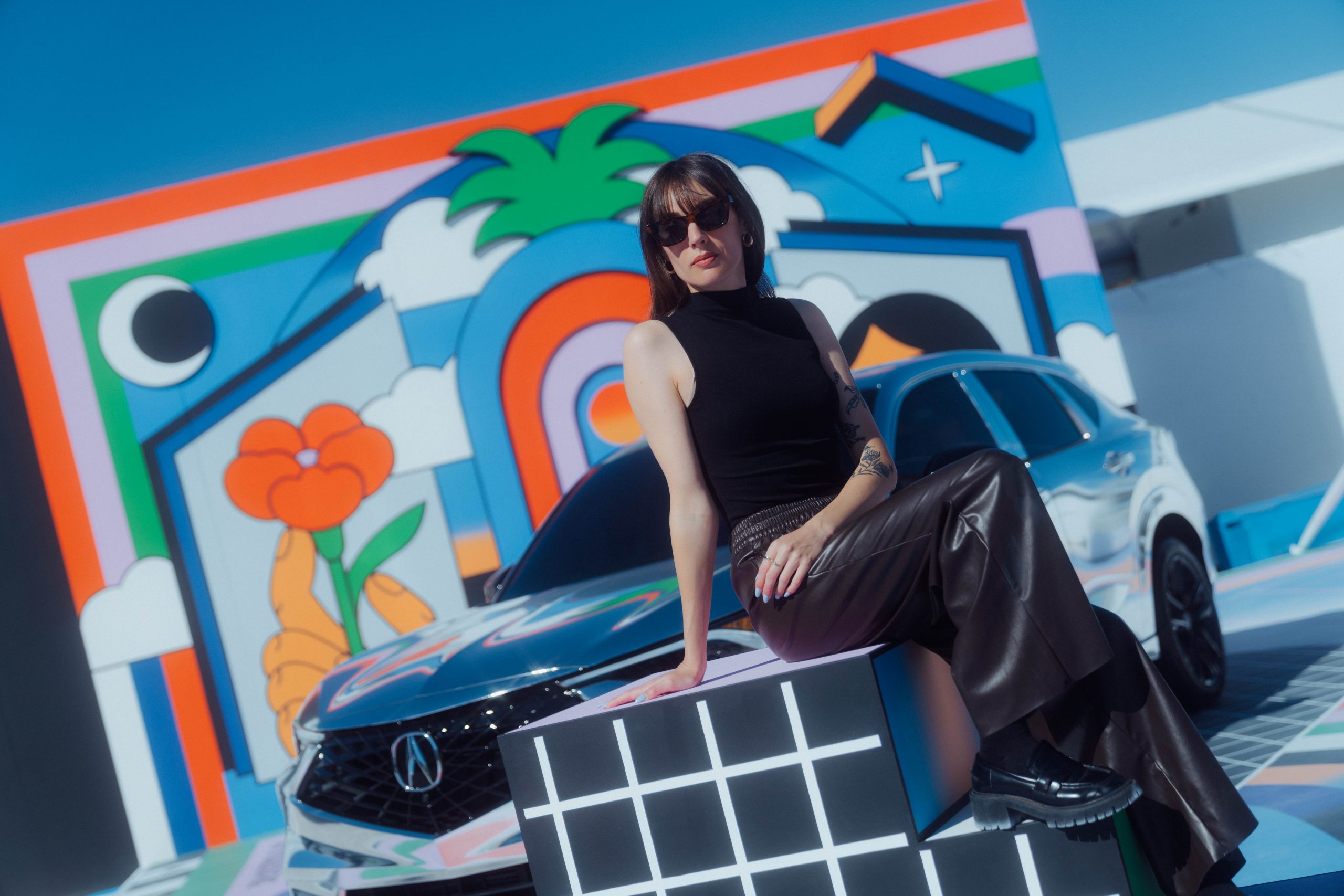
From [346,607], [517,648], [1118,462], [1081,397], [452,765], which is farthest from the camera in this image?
[346,607]

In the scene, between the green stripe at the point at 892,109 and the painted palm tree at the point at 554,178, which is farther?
the green stripe at the point at 892,109

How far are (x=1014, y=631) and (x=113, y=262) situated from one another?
654 cm

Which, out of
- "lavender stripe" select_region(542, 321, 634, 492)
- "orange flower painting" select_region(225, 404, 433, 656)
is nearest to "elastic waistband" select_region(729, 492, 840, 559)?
"lavender stripe" select_region(542, 321, 634, 492)

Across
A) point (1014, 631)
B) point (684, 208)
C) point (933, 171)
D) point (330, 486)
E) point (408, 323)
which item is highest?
point (933, 171)

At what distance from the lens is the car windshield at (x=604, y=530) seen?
3.56 meters

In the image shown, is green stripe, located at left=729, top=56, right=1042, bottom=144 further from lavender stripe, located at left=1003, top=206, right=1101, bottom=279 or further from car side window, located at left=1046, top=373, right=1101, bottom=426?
car side window, located at left=1046, top=373, right=1101, bottom=426

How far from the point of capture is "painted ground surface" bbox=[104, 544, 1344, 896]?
104 inches

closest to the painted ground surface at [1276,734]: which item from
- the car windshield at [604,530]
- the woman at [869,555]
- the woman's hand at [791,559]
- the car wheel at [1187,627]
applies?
the car wheel at [1187,627]

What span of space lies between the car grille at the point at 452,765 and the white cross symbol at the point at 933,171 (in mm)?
5281

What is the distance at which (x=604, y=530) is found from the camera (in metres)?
3.74

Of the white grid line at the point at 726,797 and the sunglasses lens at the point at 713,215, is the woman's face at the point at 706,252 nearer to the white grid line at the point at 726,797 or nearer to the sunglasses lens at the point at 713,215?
the sunglasses lens at the point at 713,215

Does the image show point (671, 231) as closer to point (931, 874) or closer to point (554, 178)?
point (931, 874)

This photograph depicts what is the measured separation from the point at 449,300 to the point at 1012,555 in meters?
5.42

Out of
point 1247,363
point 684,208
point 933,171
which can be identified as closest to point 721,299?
point 684,208
